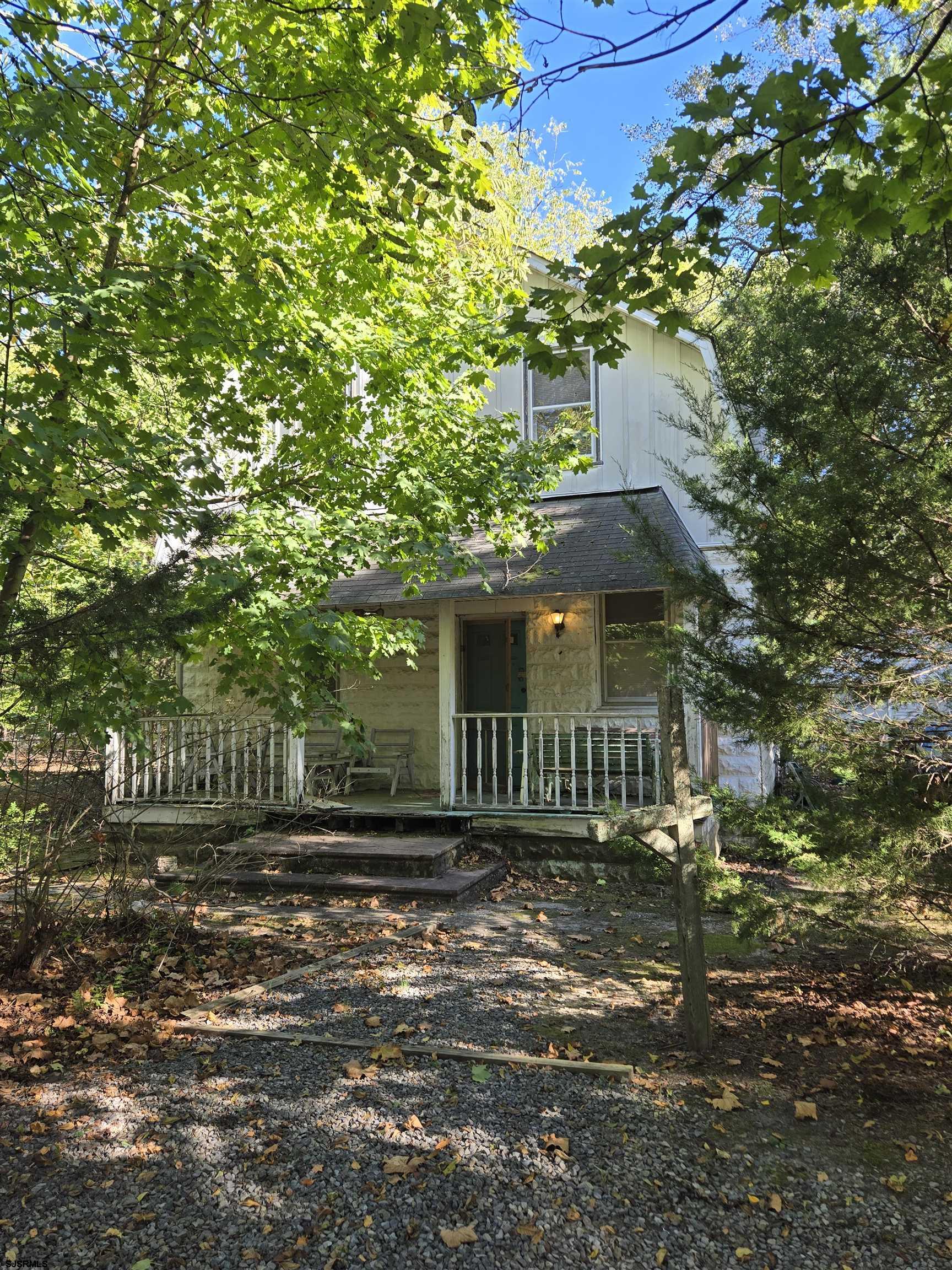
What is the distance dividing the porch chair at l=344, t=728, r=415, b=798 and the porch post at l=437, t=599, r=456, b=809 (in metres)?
1.84

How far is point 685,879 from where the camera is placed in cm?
435

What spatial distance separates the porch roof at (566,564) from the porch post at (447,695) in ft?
1.44

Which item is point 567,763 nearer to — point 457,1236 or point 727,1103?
point 727,1103

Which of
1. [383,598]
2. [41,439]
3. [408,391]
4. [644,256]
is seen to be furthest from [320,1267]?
[383,598]

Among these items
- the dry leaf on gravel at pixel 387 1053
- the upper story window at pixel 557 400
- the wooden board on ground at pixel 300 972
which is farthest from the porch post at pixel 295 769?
the dry leaf on gravel at pixel 387 1053

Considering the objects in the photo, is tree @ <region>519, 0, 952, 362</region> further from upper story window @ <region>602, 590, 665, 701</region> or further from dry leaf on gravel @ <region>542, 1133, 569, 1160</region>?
upper story window @ <region>602, 590, 665, 701</region>

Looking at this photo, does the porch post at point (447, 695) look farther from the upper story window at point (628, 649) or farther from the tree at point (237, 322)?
the tree at point (237, 322)

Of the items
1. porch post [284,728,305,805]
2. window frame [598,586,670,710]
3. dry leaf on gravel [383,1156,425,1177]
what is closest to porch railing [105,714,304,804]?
porch post [284,728,305,805]

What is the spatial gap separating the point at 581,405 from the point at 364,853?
6.76 metres

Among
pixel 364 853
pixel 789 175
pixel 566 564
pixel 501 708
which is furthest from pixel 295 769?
pixel 789 175

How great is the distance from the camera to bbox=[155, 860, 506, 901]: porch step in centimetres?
802

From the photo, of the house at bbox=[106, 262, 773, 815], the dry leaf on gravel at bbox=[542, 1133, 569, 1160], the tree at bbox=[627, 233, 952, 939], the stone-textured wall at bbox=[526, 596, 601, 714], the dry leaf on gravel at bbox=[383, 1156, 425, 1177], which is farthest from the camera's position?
the stone-textured wall at bbox=[526, 596, 601, 714]

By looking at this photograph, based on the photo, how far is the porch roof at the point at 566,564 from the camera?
8.94m

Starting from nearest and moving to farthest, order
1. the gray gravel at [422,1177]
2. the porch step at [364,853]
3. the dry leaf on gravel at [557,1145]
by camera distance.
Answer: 1. the gray gravel at [422,1177]
2. the dry leaf on gravel at [557,1145]
3. the porch step at [364,853]
